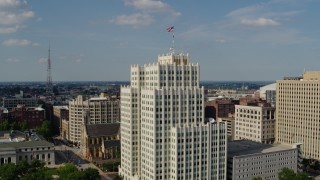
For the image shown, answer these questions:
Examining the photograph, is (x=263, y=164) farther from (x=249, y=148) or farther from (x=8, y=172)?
(x=8, y=172)

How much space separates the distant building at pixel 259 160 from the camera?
15562 centimetres

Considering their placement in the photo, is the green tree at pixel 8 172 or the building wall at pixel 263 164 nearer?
the green tree at pixel 8 172

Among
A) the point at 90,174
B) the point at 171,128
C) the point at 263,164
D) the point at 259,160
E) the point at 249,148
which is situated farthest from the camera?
the point at 249,148

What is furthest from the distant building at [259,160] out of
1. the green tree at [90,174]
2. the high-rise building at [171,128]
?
the green tree at [90,174]

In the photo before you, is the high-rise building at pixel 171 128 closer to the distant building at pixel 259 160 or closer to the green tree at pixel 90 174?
the distant building at pixel 259 160

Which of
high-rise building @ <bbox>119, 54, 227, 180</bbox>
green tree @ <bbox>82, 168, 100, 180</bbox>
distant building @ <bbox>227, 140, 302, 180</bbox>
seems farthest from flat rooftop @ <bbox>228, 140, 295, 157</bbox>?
green tree @ <bbox>82, 168, 100, 180</bbox>

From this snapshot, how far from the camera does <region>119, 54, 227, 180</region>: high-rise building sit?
137500 mm

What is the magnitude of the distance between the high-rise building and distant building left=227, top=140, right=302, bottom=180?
11.1 metres

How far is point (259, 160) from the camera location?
536 feet

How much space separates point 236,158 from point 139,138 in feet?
126

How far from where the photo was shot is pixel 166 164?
458ft

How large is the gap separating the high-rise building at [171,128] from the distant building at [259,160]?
11110 millimetres

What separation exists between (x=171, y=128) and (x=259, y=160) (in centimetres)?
4683

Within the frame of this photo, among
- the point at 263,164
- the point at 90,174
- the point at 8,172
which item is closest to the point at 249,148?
the point at 263,164
